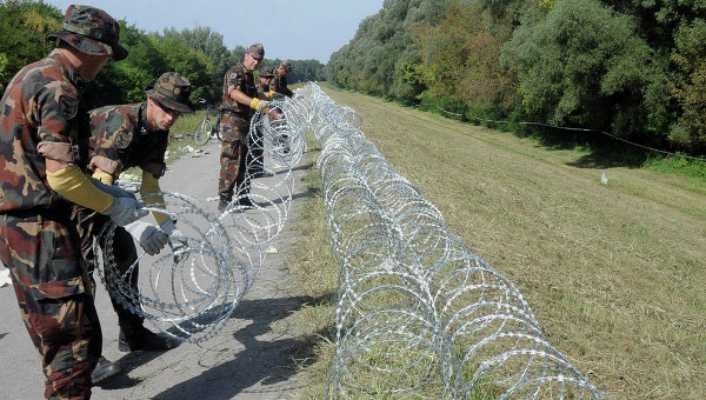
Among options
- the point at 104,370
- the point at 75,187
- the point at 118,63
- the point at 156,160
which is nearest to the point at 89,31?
the point at 75,187

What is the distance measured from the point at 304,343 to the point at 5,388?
2.10 metres

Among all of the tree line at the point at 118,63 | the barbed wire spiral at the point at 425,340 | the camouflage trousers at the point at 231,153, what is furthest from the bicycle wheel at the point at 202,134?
the barbed wire spiral at the point at 425,340

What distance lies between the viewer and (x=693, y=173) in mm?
19453

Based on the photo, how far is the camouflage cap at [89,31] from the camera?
291cm

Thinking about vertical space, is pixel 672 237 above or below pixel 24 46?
below

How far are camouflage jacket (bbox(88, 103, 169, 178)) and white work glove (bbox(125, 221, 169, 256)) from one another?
→ 25.5 inches

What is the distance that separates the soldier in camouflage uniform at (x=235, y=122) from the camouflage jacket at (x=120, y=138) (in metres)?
4.10

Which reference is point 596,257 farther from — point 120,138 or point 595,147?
point 595,147

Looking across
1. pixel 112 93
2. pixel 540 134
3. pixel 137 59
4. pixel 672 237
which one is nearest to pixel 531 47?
pixel 540 134

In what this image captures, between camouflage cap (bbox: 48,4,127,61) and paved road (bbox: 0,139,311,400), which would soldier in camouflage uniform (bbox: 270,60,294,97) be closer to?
paved road (bbox: 0,139,311,400)

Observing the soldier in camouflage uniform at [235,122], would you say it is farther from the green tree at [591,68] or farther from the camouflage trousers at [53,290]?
the green tree at [591,68]

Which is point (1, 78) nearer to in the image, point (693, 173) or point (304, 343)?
point (304, 343)

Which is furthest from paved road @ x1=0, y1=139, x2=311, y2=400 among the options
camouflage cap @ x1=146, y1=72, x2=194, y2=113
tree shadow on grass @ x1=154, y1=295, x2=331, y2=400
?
camouflage cap @ x1=146, y1=72, x2=194, y2=113

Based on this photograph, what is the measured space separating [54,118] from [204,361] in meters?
2.40
